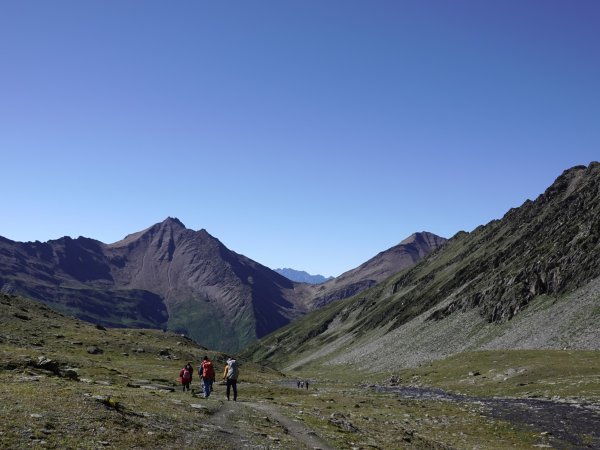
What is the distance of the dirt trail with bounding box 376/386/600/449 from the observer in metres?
42.2

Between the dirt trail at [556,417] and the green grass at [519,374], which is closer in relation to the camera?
the dirt trail at [556,417]

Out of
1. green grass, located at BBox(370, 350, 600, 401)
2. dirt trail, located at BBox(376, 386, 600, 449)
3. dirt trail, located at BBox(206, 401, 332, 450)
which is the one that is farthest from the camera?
green grass, located at BBox(370, 350, 600, 401)

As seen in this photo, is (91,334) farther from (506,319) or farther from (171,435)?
(506,319)

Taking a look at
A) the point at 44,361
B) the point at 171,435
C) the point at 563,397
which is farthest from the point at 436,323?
the point at 171,435

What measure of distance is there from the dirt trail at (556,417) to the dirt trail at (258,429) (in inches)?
861

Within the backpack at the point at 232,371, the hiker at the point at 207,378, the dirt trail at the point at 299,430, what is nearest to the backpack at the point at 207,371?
the hiker at the point at 207,378

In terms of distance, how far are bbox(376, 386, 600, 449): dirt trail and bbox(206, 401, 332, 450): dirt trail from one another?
2188 cm

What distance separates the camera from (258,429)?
29.6 metres

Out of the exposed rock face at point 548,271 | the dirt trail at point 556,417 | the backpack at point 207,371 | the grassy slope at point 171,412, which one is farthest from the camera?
the exposed rock face at point 548,271

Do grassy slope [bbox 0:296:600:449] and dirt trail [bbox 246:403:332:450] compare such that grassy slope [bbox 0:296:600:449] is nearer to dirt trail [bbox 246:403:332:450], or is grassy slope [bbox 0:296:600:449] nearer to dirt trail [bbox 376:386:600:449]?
dirt trail [bbox 246:403:332:450]

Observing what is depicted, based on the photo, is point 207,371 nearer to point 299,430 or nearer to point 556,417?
point 299,430

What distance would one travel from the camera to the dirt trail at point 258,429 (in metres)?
26.1

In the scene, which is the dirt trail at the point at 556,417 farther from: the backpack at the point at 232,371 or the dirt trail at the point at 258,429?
the backpack at the point at 232,371

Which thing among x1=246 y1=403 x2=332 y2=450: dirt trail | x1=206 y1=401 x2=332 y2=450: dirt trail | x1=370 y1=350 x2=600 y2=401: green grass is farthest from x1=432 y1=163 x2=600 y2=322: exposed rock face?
x1=206 y1=401 x2=332 y2=450: dirt trail
